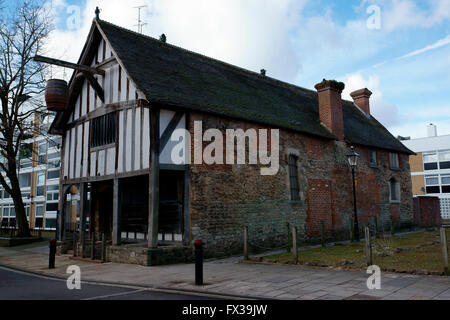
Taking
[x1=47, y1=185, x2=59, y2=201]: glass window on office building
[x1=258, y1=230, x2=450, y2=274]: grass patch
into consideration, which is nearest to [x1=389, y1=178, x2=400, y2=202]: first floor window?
[x1=258, y1=230, x2=450, y2=274]: grass patch

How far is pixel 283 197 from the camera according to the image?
49.8 feet

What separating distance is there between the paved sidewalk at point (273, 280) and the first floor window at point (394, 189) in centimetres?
1392

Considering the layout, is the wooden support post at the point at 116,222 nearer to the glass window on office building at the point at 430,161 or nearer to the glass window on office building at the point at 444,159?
the glass window on office building at the point at 444,159

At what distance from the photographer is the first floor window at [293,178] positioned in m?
15.9

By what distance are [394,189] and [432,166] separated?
77.6 ft

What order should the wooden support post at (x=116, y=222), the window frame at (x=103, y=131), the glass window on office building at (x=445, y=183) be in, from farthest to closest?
1. the glass window on office building at (x=445, y=183)
2. the window frame at (x=103, y=131)
3. the wooden support post at (x=116, y=222)

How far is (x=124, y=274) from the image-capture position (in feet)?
31.8

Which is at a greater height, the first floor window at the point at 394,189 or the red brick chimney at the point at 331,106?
the red brick chimney at the point at 331,106

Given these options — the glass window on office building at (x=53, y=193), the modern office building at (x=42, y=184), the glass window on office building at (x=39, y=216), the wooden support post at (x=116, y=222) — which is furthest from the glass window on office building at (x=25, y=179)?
the wooden support post at (x=116, y=222)

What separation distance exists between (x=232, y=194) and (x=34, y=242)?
46.1 feet

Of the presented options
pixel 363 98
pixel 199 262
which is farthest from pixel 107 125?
pixel 363 98

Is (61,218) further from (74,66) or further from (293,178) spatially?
(293,178)

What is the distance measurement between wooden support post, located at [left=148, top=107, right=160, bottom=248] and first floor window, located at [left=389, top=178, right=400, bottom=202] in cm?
1561
